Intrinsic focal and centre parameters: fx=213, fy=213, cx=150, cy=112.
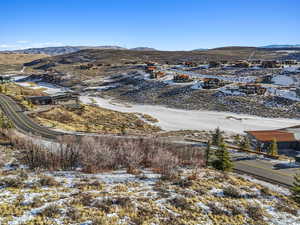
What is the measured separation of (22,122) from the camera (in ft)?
119

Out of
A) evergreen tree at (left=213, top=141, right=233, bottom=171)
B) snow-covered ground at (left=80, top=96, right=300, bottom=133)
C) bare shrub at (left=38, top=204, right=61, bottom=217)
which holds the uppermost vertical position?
bare shrub at (left=38, top=204, right=61, bottom=217)

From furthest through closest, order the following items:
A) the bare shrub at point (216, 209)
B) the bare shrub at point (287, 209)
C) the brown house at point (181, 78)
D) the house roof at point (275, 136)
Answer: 1. the brown house at point (181, 78)
2. the house roof at point (275, 136)
3. the bare shrub at point (287, 209)
4. the bare shrub at point (216, 209)

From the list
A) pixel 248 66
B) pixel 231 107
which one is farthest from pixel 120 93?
pixel 248 66

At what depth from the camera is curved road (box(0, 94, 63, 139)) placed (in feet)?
104

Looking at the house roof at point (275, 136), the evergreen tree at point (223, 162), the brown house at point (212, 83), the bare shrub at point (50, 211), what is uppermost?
the brown house at point (212, 83)

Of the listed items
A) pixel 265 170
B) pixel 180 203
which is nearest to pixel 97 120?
pixel 265 170

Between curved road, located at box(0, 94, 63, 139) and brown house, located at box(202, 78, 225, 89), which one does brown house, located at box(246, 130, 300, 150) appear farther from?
brown house, located at box(202, 78, 225, 89)

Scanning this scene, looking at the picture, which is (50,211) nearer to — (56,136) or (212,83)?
(56,136)

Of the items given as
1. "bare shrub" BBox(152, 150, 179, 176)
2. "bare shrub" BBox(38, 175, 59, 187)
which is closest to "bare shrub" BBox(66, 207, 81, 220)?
"bare shrub" BBox(38, 175, 59, 187)

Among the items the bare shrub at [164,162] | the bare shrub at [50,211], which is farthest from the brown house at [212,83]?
the bare shrub at [50,211]

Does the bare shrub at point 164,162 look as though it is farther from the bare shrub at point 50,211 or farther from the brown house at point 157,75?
the brown house at point 157,75

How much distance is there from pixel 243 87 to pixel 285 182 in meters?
59.8

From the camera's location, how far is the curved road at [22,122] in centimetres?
3155

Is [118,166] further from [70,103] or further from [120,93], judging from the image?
[120,93]
